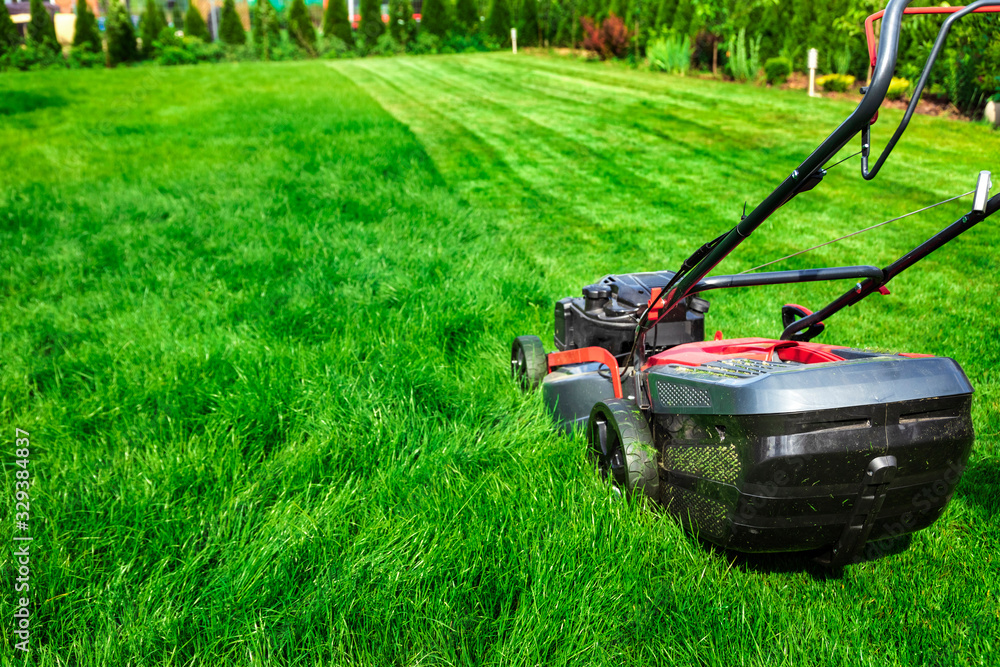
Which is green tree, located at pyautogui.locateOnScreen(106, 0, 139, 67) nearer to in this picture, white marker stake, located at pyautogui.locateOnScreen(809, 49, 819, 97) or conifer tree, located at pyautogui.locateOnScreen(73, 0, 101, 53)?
conifer tree, located at pyautogui.locateOnScreen(73, 0, 101, 53)

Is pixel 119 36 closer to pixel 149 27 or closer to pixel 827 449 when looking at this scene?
pixel 149 27

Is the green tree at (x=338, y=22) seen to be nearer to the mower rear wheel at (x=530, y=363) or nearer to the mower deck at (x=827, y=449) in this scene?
the mower rear wheel at (x=530, y=363)

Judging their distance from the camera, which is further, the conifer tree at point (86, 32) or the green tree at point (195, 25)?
the green tree at point (195, 25)

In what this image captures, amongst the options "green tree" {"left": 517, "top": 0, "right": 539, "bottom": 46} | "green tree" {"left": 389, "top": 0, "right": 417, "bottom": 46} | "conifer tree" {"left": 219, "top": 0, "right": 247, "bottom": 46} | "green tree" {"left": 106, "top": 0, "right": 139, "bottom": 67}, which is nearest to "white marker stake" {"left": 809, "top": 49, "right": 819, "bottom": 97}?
"green tree" {"left": 517, "top": 0, "right": 539, "bottom": 46}

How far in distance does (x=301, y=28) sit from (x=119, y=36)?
6565mm

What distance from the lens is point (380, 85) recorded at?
1672 cm

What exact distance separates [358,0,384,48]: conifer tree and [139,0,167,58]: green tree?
25.0 ft

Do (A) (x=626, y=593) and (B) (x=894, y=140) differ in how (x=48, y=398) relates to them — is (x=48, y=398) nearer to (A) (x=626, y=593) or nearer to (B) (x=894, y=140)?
(A) (x=626, y=593)

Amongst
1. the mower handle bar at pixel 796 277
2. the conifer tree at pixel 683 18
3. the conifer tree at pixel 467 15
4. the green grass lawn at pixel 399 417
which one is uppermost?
the conifer tree at pixel 467 15

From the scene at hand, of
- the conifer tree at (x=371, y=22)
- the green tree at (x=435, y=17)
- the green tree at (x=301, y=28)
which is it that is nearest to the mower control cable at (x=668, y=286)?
the green tree at (x=435, y=17)

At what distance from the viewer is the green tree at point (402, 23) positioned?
28.3 meters

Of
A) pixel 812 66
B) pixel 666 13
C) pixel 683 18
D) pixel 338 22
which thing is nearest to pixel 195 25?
pixel 338 22

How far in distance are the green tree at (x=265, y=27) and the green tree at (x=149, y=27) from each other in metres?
3.44

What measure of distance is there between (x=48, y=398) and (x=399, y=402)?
1.57 m
